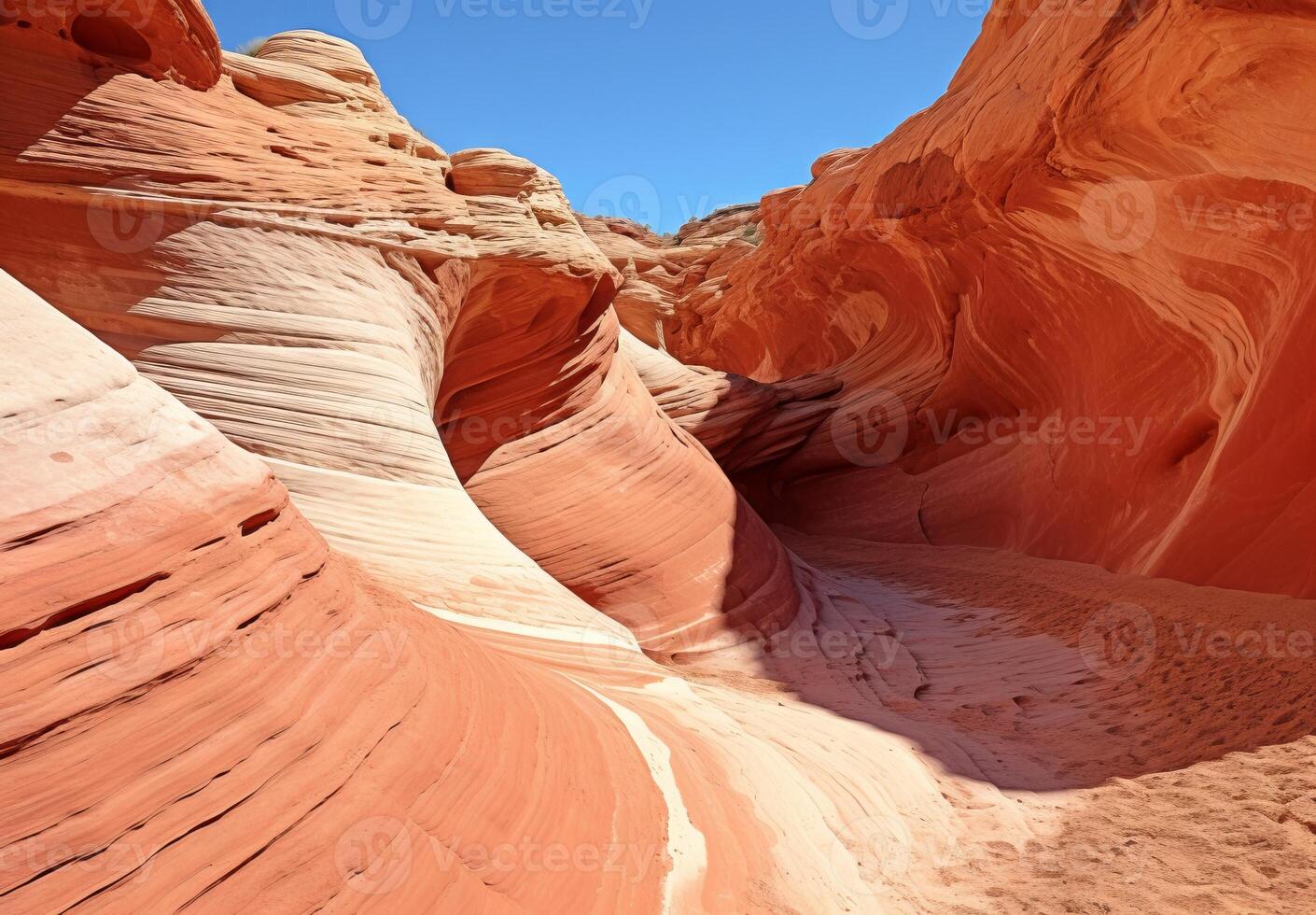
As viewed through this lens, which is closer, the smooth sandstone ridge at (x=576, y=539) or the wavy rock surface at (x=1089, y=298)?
the smooth sandstone ridge at (x=576, y=539)

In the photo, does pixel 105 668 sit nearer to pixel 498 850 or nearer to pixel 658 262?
pixel 498 850

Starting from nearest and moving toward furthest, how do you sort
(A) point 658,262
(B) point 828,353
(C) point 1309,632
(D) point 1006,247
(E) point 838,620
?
1. (C) point 1309,632
2. (E) point 838,620
3. (D) point 1006,247
4. (B) point 828,353
5. (A) point 658,262

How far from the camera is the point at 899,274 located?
1267 cm

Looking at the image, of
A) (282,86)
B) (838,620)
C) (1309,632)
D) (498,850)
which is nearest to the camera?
(498,850)

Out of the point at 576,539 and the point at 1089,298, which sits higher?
the point at 1089,298

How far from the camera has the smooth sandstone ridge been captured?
187 centimetres

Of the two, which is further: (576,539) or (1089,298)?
(1089,298)

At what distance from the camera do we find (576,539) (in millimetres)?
6711

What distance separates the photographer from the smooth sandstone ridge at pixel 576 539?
1.87m

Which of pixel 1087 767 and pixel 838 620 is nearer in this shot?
pixel 1087 767

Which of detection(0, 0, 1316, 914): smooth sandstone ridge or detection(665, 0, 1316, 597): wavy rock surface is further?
detection(665, 0, 1316, 597): wavy rock surface

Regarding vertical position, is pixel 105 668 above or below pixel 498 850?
above

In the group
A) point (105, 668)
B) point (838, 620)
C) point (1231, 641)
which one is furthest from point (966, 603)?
point (105, 668)

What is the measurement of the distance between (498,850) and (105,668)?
1.09 meters
